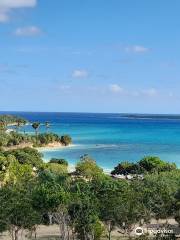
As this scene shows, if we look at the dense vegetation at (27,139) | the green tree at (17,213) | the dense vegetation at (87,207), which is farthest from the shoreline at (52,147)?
the green tree at (17,213)

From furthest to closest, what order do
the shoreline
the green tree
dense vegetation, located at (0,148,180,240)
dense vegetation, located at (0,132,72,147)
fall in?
the shoreline, dense vegetation, located at (0,132,72,147), the green tree, dense vegetation, located at (0,148,180,240)

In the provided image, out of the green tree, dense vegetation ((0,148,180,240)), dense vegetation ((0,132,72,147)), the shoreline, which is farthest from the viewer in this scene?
the shoreline

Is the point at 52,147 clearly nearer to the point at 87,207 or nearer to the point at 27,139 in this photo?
the point at 27,139

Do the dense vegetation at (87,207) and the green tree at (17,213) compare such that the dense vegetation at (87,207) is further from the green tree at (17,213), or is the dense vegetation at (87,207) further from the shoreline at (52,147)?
the shoreline at (52,147)

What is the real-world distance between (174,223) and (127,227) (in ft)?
32.4

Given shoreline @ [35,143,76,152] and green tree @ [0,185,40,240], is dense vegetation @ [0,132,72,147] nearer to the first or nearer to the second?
shoreline @ [35,143,76,152]

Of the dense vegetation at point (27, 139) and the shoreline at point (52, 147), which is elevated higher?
the dense vegetation at point (27, 139)

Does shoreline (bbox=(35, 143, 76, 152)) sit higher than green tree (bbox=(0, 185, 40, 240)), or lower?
lower

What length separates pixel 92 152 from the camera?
123438 millimetres

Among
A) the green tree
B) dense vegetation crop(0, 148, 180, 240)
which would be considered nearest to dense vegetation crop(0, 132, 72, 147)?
dense vegetation crop(0, 148, 180, 240)

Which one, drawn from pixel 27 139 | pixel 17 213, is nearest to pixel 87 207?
pixel 17 213

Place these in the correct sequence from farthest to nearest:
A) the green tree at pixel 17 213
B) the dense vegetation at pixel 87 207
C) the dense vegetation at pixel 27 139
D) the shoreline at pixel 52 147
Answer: the shoreline at pixel 52 147 < the dense vegetation at pixel 27 139 < the green tree at pixel 17 213 < the dense vegetation at pixel 87 207

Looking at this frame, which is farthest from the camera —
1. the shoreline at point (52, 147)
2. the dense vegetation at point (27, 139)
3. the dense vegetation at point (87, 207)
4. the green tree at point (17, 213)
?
the shoreline at point (52, 147)

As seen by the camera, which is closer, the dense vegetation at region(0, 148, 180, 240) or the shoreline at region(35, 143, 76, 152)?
the dense vegetation at region(0, 148, 180, 240)
